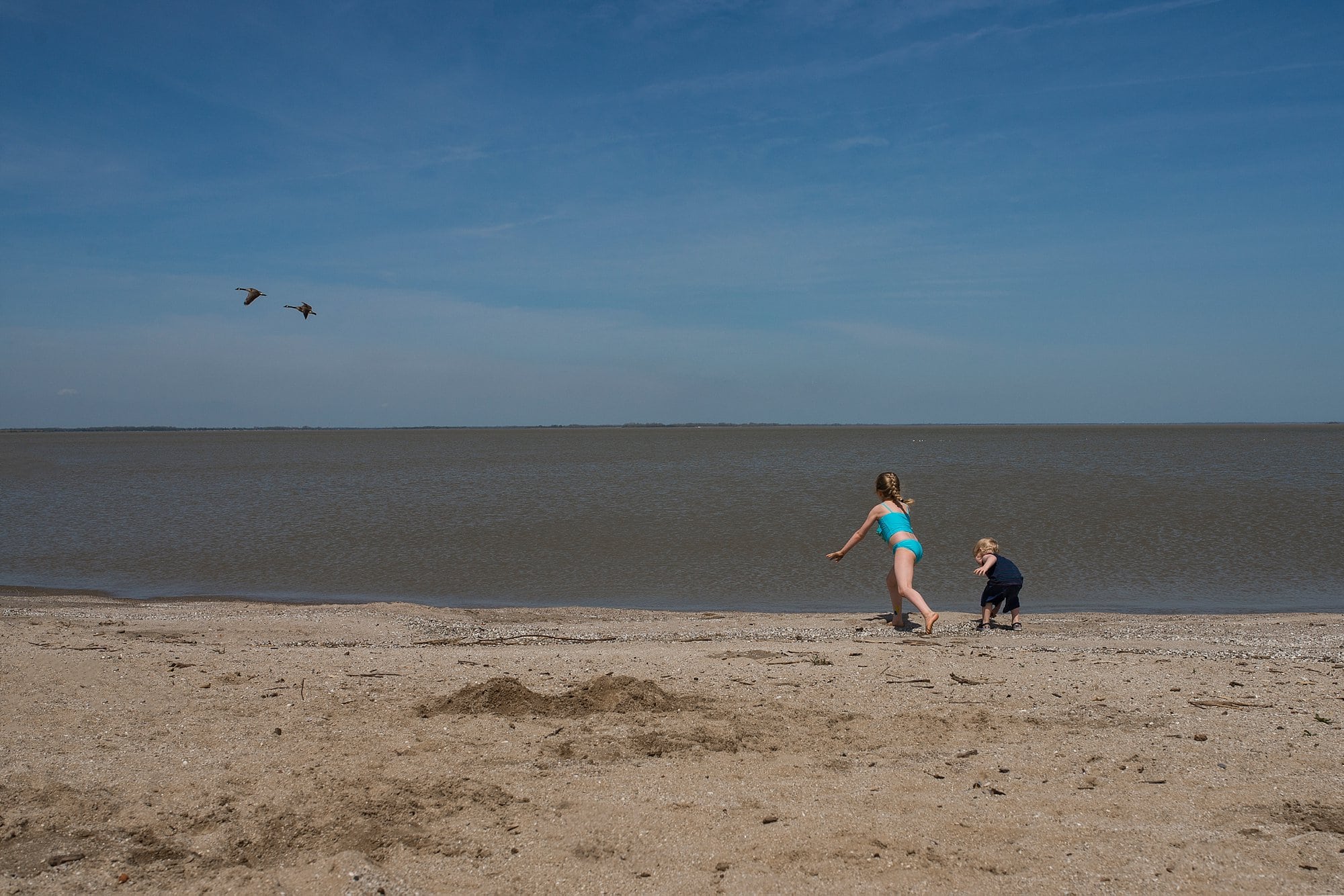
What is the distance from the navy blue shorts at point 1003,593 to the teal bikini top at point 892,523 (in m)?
1.41

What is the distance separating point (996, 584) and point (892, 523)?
1672mm

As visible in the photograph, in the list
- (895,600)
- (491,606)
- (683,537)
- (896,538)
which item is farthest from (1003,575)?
(683,537)

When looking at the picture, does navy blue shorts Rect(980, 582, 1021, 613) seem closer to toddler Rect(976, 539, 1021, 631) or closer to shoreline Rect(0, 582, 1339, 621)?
toddler Rect(976, 539, 1021, 631)

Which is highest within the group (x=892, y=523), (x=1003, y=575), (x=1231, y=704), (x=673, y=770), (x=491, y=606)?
(x=892, y=523)

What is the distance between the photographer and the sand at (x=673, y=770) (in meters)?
4.18

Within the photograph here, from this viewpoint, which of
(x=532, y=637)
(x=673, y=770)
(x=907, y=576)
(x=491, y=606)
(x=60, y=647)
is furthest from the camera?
(x=491, y=606)

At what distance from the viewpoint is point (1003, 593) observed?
34.1ft

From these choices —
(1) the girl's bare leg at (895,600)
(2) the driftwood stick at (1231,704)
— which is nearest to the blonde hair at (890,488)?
(1) the girl's bare leg at (895,600)

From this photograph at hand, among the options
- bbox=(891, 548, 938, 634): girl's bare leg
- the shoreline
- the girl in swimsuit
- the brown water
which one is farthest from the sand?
the brown water

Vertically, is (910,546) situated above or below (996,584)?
above

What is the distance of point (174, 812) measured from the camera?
4691 millimetres

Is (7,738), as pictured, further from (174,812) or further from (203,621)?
(203,621)

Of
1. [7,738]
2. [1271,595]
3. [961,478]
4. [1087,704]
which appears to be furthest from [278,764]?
[961,478]

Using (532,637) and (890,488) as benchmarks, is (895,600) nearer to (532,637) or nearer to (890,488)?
(890,488)
